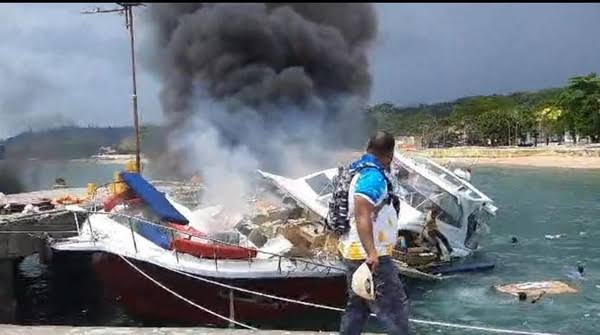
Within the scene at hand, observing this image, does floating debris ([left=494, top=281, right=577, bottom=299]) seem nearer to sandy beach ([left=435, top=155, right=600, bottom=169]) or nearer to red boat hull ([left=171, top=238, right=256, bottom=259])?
red boat hull ([left=171, top=238, right=256, bottom=259])

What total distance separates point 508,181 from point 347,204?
61.4 m

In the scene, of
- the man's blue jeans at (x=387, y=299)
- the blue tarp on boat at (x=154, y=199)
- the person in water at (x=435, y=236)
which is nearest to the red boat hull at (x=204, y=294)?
the blue tarp on boat at (x=154, y=199)

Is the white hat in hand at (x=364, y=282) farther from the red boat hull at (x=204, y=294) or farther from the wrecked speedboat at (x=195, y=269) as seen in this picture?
the red boat hull at (x=204, y=294)

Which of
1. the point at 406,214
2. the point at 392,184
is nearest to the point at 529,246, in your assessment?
the point at 406,214

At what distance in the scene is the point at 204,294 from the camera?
12.4 m

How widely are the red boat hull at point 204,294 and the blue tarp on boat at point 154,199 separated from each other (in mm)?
1053

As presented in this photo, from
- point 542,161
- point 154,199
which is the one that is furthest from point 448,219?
point 542,161

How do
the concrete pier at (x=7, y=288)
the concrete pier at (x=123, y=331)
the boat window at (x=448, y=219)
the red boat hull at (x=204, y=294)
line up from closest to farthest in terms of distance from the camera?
the concrete pier at (x=123, y=331) < the red boat hull at (x=204, y=294) < the concrete pier at (x=7, y=288) < the boat window at (x=448, y=219)

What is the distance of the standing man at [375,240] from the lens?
16.5ft

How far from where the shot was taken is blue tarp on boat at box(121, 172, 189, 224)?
1295 centimetres

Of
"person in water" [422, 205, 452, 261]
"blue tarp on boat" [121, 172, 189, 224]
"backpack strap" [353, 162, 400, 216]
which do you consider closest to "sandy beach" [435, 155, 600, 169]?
"person in water" [422, 205, 452, 261]

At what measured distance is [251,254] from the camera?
1238cm

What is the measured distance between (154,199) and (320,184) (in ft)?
14.0

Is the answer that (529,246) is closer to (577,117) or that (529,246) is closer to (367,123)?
(367,123)
